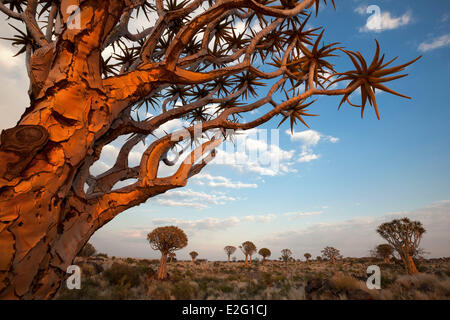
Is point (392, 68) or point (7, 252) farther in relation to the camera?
point (392, 68)

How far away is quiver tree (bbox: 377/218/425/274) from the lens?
568 inches

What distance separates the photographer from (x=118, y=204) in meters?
2.58

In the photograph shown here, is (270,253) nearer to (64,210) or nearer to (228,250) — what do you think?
(228,250)

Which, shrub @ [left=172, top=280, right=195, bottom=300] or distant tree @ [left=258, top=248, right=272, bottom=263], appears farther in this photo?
distant tree @ [left=258, top=248, right=272, bottom=263]

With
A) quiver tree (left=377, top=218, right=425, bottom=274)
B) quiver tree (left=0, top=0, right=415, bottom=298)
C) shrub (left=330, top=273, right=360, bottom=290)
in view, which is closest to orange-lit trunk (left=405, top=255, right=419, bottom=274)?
quiver tree (left=377, top=218, right=425, bottom=274)

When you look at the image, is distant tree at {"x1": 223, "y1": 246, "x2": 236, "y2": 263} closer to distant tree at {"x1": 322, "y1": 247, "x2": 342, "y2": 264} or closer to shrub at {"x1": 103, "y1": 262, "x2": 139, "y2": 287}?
distant tree at {"x1": 322, "y1": 247, "x2": 342, "y2": 264}

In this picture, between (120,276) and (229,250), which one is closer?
(120,276)

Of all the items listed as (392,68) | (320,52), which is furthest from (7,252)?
(320,52)

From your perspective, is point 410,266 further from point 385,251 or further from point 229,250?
point 229,250

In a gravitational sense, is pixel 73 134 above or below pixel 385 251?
above

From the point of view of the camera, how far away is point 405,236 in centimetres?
1497

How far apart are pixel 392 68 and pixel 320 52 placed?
1525 millimetres

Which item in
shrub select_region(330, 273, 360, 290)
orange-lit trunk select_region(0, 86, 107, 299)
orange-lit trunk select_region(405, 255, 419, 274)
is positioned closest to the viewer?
orange-lit trunk select_region(0, 86, 107, 299)

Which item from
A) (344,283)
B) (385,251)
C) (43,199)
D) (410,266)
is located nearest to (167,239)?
(344,283)
